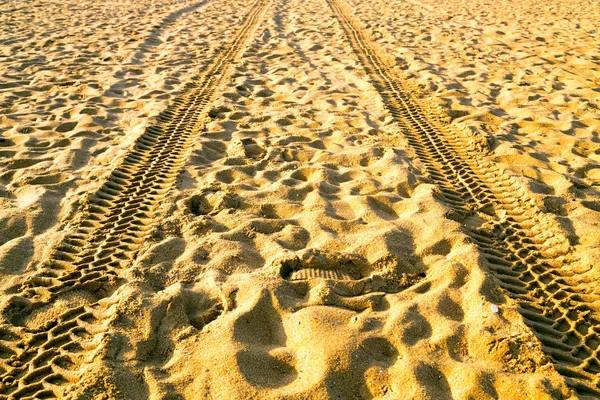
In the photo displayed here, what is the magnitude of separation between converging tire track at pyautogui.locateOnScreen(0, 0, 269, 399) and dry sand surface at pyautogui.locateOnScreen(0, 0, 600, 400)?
2 centimetres

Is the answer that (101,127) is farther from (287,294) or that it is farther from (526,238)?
(526,238)

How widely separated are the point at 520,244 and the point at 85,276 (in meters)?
3.18

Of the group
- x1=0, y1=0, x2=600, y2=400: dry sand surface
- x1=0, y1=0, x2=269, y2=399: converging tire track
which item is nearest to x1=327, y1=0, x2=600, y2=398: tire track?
x1=0, y1=0, x2=600, y2=400: dry sand surface

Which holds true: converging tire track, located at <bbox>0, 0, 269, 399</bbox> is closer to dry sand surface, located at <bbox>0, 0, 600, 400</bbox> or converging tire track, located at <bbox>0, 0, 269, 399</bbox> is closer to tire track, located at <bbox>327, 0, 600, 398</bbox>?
dry sand surface, located at <bbox>0, 0, 600, 400</bbox>

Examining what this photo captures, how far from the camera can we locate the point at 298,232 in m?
3.32

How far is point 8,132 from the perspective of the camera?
4.86 meters

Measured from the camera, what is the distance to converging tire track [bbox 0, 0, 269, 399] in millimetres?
2295

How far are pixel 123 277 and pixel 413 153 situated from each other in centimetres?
313

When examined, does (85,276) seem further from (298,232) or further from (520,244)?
(520,244)

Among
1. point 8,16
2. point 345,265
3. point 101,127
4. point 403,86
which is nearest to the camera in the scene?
point 345,265

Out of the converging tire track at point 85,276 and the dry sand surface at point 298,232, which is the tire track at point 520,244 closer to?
the dry sand surface at point 298,232

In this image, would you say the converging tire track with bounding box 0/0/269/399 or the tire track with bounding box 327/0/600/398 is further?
the tire track with bounding box 327/0/600/398

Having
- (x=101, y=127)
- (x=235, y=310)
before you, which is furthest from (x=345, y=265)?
(x=101, y=127)

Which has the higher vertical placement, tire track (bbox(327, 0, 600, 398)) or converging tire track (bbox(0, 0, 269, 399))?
converging tire track (bbox(0, 0, 269, 399))
